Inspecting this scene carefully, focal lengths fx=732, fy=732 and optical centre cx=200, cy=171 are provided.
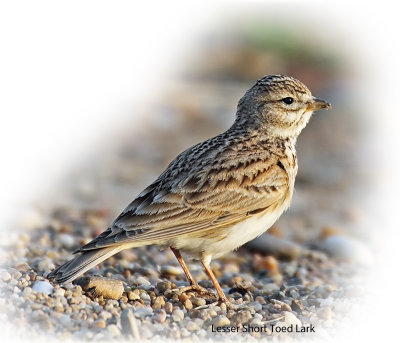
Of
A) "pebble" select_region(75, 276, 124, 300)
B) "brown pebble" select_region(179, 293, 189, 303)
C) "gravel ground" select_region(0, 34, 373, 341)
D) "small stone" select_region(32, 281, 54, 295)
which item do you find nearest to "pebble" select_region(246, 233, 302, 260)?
"gravel ground" select_region(0, 34, 373, 341)

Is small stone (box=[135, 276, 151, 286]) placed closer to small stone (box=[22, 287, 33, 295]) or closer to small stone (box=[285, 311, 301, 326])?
small stone (box=[22, 287, 33, 295])

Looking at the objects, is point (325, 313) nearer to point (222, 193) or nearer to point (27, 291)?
point (222, 193)

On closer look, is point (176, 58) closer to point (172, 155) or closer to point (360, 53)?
point (360, 53)

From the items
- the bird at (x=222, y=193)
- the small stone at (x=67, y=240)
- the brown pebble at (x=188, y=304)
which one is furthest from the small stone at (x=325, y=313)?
the small stone at (x=67, y=240)

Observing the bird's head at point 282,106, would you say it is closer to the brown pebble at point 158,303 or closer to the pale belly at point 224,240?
the pale belly at point 224,240

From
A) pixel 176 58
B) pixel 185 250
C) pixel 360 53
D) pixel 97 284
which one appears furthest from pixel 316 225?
pixel 176 58

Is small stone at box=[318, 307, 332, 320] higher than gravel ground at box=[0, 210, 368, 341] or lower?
lower
